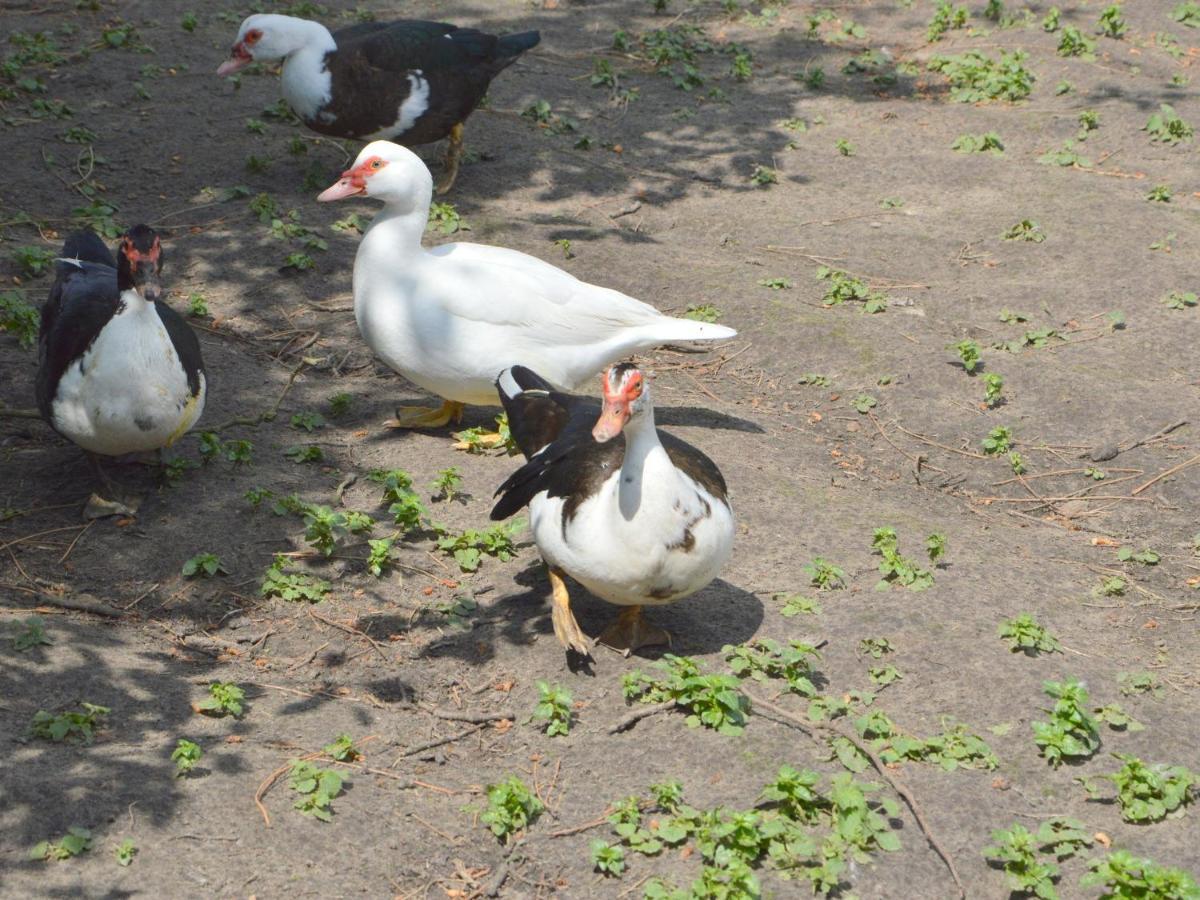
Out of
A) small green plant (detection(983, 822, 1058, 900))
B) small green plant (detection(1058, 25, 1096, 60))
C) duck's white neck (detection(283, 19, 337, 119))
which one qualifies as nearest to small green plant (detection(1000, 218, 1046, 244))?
small green plant (detection(1058, 25, 1096, 60))

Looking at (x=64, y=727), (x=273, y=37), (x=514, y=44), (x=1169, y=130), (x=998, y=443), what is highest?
(x=273, y=37)

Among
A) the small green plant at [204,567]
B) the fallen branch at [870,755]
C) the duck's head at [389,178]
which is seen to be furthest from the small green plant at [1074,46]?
the small green plant at [204,567]

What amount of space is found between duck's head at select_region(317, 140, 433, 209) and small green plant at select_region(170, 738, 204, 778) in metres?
3.11

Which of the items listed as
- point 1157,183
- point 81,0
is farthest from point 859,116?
point 81,0

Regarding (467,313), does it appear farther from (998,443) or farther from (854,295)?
(854,295)

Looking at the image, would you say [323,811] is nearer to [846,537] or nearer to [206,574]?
[206,574]

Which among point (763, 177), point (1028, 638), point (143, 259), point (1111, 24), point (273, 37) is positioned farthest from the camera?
point (1111, 24)

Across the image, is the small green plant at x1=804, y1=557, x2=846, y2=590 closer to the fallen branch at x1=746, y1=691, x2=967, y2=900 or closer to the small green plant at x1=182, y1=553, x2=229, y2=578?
the fallen branch at x1=746, y1=691, x2=967, y2=900

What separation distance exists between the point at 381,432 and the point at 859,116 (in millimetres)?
5668

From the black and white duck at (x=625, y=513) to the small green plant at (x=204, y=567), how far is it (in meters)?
1.09


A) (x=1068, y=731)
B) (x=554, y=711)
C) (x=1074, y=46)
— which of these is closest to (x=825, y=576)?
(x=1068, y=731)

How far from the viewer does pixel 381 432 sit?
6.16 meters

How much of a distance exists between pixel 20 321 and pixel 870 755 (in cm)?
445

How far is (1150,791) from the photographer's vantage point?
3.71m
